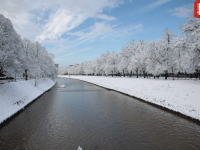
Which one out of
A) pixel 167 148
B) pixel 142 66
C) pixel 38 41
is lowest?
pixel 167 148

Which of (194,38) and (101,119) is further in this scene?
(194,38)

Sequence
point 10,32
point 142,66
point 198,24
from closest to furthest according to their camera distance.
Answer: point 10,32, point 198,24, point 142,66

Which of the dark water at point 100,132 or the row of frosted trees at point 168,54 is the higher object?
the row of frosted trees at point 168,54

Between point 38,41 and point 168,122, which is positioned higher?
point 38,41

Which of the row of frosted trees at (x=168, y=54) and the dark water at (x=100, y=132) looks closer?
the dark water at (x=100, y=132)

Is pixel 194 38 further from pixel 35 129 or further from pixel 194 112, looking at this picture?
pixel 35 129

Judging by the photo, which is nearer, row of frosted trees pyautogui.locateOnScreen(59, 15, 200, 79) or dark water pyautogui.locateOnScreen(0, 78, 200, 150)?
dark water pyautogui.locateOnScreen(0, 78, 200, 150)

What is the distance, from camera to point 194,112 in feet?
38.2

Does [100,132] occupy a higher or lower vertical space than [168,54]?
lower

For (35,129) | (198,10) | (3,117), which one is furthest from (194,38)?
(3,117)

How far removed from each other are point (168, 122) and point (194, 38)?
1415 cm

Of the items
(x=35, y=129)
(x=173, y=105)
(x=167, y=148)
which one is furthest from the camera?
(x=173, y=105)


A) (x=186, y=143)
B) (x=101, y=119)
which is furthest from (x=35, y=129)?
(x=186, y=143)

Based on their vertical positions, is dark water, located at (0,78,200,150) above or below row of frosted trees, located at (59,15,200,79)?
below
